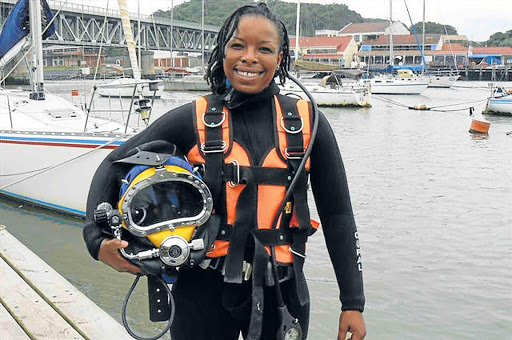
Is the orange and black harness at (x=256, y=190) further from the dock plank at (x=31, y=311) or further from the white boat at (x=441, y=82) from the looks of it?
the white boat at (x=441, y=82)

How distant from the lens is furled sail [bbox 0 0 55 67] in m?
11.9

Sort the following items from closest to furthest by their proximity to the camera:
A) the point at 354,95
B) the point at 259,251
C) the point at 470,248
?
the point at 259,251
the point at 470,248
the point at 354,95

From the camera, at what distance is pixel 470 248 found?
845 centimetres

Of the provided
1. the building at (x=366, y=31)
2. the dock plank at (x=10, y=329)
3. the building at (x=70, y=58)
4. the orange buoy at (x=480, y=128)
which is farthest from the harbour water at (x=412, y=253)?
the building at (x=366, y=31)

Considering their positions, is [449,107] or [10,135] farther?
[449,107]

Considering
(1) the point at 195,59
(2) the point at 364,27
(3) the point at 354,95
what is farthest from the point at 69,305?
(2) the point at 364,27

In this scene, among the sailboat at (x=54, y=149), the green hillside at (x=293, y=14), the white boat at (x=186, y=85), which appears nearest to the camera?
the sailboat at (x=54, y=149)

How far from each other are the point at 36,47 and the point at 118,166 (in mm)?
10858

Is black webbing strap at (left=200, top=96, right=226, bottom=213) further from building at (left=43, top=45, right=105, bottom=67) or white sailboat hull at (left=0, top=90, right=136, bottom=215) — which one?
building at (left=43, top=45, right=105, bottom=67)

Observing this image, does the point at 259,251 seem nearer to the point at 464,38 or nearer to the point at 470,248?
the point at 470,248

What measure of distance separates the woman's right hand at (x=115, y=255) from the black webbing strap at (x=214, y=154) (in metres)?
0.33

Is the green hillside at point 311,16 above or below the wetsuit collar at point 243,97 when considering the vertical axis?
above

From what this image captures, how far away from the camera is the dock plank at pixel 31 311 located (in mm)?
3412

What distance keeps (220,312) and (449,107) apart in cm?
3636
